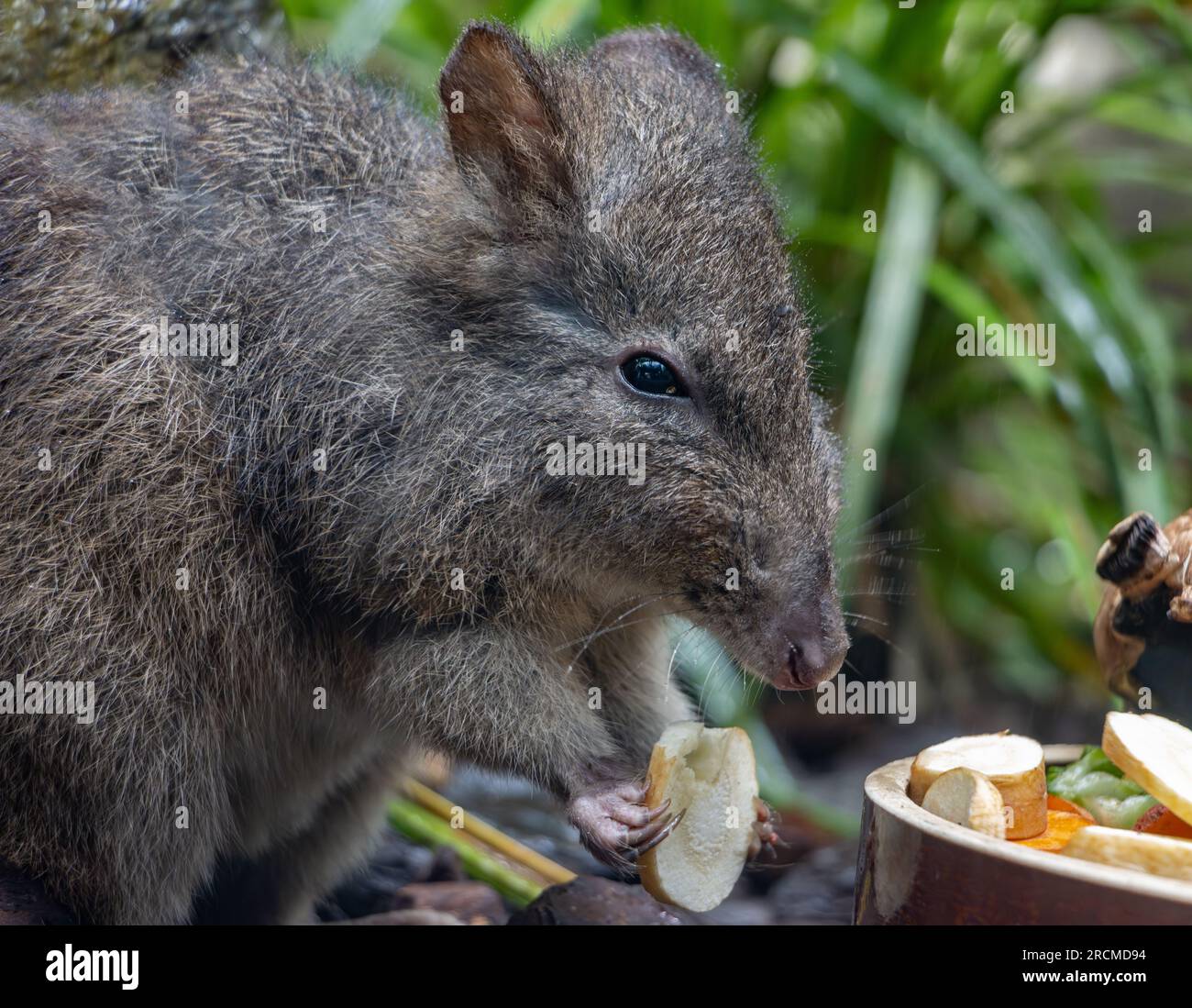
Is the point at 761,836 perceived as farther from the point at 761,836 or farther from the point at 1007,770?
the point at 1007,770

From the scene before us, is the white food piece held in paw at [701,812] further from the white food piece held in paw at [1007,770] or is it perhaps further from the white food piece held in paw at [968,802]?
the white food piece held in paw at [968,802]

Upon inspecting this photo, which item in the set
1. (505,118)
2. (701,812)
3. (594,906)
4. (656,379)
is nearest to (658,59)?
(505,118)

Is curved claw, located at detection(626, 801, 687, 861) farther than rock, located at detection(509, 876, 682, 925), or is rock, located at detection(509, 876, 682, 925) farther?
rock, located at detection(509, 876, 682, 925)

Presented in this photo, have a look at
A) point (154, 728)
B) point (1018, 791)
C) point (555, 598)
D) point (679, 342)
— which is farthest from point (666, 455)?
point (154, 728)

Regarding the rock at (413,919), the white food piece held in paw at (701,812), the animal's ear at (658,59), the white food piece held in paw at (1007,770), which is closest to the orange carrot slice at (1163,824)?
the white food piece held in paw at (1007,770)

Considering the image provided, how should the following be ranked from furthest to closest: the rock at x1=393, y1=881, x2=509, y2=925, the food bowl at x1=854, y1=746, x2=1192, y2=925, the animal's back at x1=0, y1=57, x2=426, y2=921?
the rock at x1=393, y1=881, x2=509, y2=925 < the animal's back at x1=0, y1=57, x2=426, y2=921 < the food bowl at x1=854, y1=746, x2=1192, y2=925

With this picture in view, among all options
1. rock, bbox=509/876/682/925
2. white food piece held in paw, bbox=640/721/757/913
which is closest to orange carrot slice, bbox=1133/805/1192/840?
white food piece held in paw, bbox=640/721/757/913

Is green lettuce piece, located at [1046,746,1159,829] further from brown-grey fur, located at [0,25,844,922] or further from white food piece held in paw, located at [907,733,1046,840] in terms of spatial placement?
brown-grey fur, located at [0,25,844,922]

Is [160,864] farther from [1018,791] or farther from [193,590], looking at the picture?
[1018,791]

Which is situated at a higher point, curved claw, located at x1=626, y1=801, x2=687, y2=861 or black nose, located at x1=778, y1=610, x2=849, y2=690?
black nose, located at x1=778, y1=610, x2=849, y2=690
